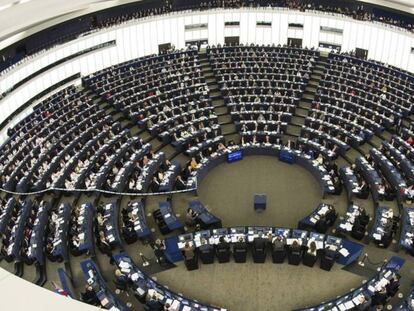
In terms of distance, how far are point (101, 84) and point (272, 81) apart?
45.9 feet

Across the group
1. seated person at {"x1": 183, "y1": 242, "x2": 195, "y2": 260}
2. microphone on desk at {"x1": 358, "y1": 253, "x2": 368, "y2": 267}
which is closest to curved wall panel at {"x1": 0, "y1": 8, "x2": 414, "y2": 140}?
seated person at {"x1": 183, "y1": 242, "x2": 195, "y2": 260}

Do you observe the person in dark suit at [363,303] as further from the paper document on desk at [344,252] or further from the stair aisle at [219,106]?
the stair aisle at [219,106]

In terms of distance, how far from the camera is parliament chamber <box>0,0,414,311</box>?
22.5m

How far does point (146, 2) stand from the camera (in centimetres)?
4238

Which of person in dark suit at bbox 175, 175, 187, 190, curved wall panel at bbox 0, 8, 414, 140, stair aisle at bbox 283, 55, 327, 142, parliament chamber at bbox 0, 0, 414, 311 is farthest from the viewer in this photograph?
curved wall panel at bbox 0, 8, 414, 140

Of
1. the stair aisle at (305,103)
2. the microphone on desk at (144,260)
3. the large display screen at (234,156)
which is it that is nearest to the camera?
the microphone on desk at (144,260)

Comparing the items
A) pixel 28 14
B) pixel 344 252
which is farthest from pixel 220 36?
pixel 344 252

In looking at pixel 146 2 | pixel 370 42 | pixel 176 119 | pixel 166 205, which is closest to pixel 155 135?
pixel 176 119

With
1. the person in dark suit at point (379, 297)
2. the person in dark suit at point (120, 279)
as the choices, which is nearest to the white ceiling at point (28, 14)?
the person in dark suit at point (120, 279)

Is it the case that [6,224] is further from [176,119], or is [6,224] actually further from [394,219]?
[394,219]

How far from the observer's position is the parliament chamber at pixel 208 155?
22.5 metres

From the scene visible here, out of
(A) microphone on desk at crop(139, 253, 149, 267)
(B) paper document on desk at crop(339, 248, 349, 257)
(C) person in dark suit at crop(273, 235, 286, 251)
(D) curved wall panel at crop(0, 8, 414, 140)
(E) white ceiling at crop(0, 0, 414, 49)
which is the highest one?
(E) white ceiling at crop(0, 0, 414, 49)

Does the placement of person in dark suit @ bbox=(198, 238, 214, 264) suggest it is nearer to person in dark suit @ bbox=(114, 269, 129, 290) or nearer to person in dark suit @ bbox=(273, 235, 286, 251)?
person in dark suit @ bbox=(273, 235, 286, 251)

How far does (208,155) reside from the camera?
3128 cm
